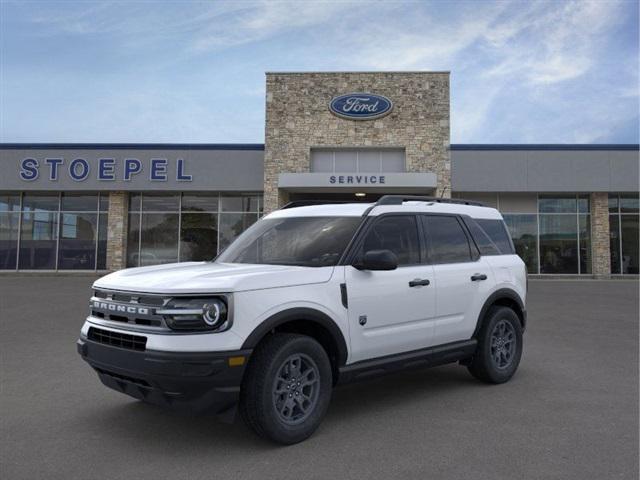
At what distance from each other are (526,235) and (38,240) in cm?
2277

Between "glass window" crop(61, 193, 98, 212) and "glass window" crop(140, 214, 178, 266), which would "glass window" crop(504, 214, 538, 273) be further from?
"glass window" crop(61, 193, 98, 212)

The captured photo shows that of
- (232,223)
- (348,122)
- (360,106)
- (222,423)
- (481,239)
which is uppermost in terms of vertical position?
(360,106)

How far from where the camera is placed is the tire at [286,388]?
390cm

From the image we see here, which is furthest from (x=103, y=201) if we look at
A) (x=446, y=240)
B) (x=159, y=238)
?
(x=446, y=240)

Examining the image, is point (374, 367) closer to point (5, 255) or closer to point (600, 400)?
point (600, 400)

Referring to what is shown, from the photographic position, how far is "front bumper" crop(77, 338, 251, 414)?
3.67 meters

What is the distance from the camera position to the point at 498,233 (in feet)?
21.5

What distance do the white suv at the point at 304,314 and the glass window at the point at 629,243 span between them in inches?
871

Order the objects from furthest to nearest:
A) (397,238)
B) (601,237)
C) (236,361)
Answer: (601,237), (397,238), (236,361)

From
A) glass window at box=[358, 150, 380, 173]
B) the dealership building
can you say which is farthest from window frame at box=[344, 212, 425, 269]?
glass window at box=[358, 150, 380, 173]

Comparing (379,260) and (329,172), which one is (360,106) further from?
(379,260)

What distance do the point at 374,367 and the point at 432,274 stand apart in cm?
117

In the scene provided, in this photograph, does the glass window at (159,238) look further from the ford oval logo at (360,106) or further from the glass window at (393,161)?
the glass window at (393,161)

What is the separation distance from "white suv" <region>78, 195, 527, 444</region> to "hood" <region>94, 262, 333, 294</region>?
1cm
